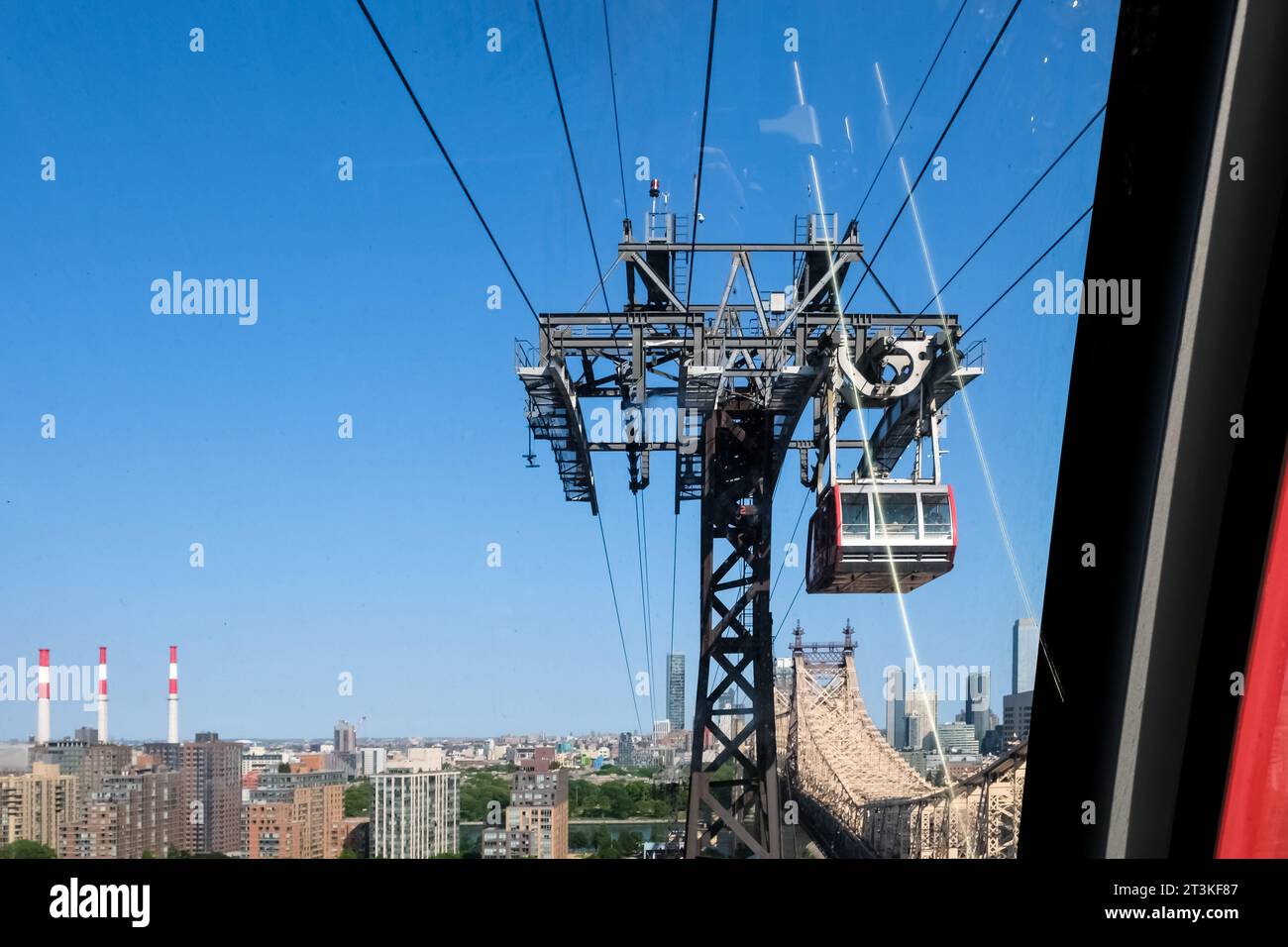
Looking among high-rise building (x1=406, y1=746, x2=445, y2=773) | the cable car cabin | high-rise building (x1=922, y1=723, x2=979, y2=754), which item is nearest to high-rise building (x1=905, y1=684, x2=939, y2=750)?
high-rise building (x1=922, y1=723, x2=979, y2=754)

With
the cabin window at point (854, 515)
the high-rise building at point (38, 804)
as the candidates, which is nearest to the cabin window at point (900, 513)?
the cabin window at point (854, 515)

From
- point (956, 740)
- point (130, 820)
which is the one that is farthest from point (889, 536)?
point (130, 820)

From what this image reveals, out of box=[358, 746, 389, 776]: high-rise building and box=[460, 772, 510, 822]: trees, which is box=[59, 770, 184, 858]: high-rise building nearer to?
box=[358, 746, 389, 776]: high-rise building

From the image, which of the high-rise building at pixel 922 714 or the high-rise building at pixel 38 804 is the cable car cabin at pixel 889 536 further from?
the high-rise building at pixel 38 804

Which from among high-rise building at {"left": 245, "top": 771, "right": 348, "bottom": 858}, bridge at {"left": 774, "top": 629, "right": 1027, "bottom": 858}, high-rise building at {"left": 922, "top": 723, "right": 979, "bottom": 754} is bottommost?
bridge at {"left": 774, "top": 629, "right": 1027, "bottom": 858}

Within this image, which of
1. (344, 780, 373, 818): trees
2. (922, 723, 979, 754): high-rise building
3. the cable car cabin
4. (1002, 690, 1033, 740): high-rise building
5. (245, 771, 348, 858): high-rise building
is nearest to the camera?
(245, 771, 348, 858): high-rise building
